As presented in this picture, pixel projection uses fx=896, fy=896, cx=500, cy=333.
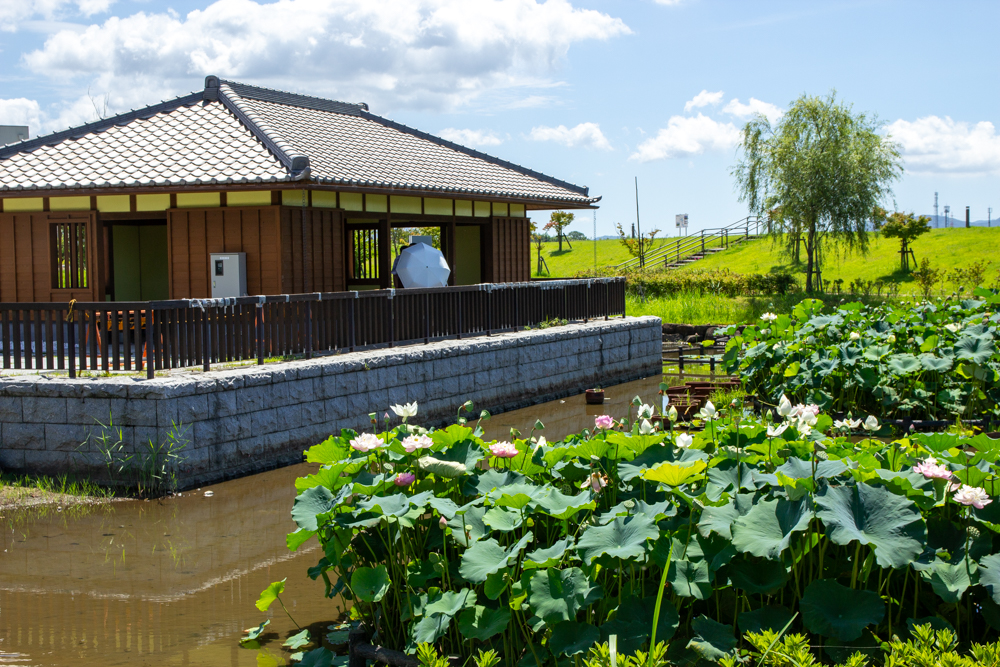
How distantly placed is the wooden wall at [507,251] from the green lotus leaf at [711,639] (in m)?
16.6

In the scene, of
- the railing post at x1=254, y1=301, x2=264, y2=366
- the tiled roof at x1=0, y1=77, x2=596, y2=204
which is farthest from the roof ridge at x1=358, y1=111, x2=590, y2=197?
the railing post at x1=254, y1=301, x2=264, y2=366

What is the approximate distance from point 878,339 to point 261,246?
9.30 metres

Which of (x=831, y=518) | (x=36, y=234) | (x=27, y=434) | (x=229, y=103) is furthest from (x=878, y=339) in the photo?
(x=36, y=234)

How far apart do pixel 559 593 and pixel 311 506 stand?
1386 mm

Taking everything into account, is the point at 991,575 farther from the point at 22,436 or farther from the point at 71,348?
the point at 22,436

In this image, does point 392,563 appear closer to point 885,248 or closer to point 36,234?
point 36,234

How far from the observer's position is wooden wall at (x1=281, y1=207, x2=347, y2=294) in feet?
47.5

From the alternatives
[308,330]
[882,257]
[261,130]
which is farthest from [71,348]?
[882,257]

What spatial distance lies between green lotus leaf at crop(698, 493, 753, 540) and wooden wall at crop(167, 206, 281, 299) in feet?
37.2

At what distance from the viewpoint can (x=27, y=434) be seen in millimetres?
9594

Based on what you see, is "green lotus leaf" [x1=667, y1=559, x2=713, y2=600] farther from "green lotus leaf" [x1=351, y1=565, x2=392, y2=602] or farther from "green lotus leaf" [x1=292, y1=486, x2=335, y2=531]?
"green lotus leaf" [x1=292, y1=486, x2=335, y2=531]

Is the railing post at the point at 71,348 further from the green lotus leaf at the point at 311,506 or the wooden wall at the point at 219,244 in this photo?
the green lotus leaf at the point at 311,506

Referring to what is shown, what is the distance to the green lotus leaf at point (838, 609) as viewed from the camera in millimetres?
3672

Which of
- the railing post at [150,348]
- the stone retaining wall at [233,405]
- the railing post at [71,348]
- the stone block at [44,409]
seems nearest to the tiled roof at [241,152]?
the stone retaining wall at [233,405]
